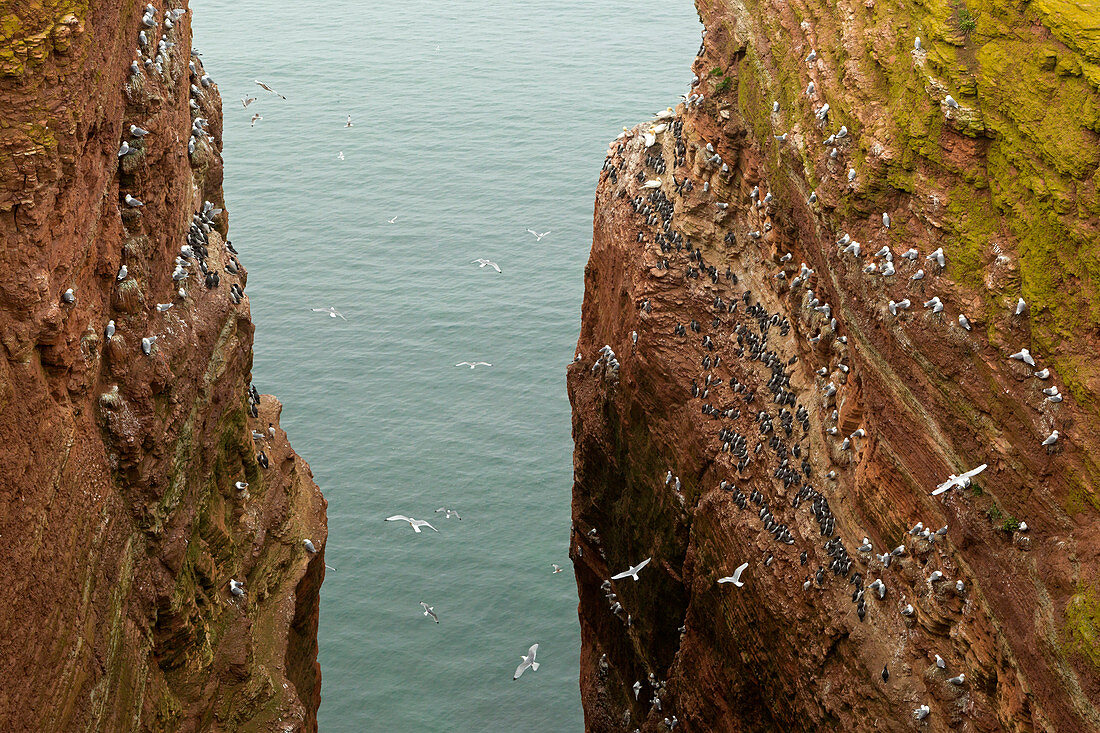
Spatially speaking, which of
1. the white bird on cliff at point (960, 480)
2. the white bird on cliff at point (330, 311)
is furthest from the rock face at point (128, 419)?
the white bird on cliff at point (330, 311)

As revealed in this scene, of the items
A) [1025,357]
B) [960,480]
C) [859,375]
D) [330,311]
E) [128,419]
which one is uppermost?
[1025,357]

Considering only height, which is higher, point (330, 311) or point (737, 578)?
point (737, 578)

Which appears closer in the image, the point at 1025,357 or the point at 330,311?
the point at 1025,357

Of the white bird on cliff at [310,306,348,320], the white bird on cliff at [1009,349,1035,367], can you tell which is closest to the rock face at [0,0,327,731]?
the white bird on cliff at [1009,349,1035,367]

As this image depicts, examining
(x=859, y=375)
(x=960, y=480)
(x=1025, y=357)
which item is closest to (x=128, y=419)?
(x=859, y=375)

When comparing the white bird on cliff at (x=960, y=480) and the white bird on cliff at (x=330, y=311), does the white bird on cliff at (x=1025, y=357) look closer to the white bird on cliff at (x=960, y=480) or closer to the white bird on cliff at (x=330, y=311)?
the white bird on cliff at (x=960, y=480)

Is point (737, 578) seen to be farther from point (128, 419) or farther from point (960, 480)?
point (128, 419)
